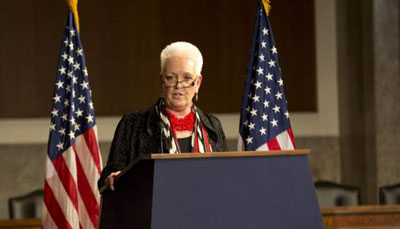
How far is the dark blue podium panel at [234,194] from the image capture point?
2992mm

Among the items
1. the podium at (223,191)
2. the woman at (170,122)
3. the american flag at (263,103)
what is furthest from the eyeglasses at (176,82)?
the american flag at (263,103)

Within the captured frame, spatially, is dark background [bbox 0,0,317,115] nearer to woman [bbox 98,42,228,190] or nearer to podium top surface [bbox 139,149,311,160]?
woman [bbox 98,42,228,190]

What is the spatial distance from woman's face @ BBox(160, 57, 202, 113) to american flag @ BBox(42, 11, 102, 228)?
1.46 meters

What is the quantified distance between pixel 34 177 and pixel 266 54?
3.49 metres

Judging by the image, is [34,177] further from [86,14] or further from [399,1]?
[399,1]

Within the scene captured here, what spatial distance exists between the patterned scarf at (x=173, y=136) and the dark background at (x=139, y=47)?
427 cm

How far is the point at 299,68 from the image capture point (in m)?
8.56

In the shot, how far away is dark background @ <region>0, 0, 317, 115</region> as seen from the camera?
319 inches

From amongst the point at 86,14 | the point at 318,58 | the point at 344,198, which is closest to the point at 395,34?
the point at 318,58

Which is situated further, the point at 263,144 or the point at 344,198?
the point at 344,198

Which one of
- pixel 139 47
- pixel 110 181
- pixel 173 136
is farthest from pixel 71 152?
pixel 139 47

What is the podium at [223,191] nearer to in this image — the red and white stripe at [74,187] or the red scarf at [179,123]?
the red scarf at [179,123]

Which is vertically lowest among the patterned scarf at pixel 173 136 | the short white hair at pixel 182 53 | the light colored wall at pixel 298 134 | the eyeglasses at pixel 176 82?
the light colored wall at pixel 298 134

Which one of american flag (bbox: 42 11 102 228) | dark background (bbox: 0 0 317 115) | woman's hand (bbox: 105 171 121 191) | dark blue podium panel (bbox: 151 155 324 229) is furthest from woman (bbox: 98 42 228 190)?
dark background (bbox: 0 0 317 115)
